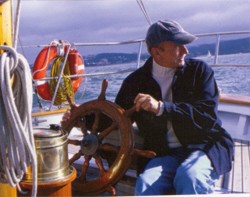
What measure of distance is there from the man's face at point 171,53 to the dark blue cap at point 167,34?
0.09ft

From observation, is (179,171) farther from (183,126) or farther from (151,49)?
(151,49)

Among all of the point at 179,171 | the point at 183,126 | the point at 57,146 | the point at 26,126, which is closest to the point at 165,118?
the point at 183,126

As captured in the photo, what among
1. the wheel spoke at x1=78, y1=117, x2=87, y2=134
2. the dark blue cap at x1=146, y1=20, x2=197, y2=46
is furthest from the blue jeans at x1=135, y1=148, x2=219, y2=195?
the dark blue cap at x1=146, y1=20, x2=197, y2=46

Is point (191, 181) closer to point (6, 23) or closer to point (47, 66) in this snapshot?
point (6, 23)

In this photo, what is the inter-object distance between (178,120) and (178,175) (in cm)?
25

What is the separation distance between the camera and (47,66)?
17.6ft

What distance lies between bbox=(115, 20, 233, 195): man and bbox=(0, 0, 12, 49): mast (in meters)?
0.68

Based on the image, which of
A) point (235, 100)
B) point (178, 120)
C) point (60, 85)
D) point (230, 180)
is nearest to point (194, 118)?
point (178, 120)

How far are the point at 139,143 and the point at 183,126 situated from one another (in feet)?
1.07

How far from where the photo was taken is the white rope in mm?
1168

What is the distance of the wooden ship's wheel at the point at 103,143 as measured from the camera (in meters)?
1.89

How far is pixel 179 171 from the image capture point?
69.2 inches

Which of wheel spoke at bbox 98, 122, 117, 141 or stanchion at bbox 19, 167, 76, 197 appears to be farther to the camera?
wheel spoke at bbox 98, 122, 117, 141

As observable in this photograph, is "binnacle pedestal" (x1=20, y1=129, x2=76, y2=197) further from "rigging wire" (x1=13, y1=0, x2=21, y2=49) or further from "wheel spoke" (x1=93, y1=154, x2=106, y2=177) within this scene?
"rigging wire" (x1=13, y1=0, x2=21, y2=49)
